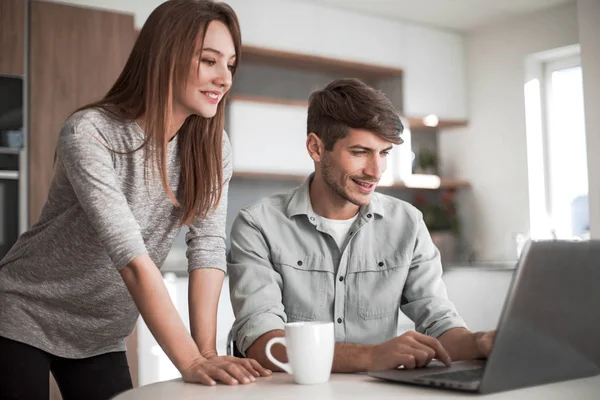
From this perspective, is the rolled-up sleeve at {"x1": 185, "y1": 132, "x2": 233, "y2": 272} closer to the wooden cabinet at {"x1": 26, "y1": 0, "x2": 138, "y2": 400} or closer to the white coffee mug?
the white coffee mug

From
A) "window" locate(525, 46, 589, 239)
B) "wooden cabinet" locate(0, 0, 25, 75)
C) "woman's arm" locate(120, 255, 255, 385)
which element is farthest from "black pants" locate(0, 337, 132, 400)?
"window" locate(525, 46, 589, 239)

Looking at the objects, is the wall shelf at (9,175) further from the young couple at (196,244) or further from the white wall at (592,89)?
the white wall at (592,89)

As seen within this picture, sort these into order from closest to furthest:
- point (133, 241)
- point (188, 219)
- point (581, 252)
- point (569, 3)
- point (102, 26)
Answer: point (581, 252), point (133, 241), point (188, 219), point (102, 26), point (569, 3)

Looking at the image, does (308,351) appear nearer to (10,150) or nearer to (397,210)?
(397,210)

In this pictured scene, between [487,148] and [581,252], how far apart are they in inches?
177

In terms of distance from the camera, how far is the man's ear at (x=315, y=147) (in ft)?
Result: 6.04

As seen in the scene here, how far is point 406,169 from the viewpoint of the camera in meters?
5.00

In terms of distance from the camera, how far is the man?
5.29 ft

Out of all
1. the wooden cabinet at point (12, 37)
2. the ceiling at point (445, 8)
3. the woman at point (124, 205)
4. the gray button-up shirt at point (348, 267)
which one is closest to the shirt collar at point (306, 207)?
the gray button-up shirt at point (348, 267)

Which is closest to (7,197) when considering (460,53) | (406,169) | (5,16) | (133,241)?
(5,16)

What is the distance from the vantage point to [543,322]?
3.01 ft

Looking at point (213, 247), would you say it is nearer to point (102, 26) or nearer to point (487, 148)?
point (102, 26)

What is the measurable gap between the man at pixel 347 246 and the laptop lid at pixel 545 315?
51cm

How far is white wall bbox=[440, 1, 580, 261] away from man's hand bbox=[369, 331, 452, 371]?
4014 mm
